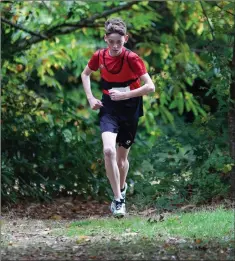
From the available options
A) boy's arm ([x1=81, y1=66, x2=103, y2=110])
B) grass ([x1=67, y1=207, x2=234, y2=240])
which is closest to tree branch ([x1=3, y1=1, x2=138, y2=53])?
boy's arm ([x1=81, y1=66, x2=103, y2=110])

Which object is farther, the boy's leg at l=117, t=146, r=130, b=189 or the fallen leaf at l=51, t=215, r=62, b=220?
the fallen leaf at l=51, t=215, r=62, b=220

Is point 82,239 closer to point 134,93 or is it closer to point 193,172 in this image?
point 134,93

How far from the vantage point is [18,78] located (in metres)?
11.8

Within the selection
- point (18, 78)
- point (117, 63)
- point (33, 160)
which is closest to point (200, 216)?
point (117, 63)

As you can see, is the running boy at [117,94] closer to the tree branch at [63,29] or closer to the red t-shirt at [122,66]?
the red t-shirt at [122,66]

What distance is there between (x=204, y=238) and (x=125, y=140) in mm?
2212

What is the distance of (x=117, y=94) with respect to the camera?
295 inches

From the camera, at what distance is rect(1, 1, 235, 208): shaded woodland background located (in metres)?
9.27

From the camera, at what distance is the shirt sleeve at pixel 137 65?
25.1 ft

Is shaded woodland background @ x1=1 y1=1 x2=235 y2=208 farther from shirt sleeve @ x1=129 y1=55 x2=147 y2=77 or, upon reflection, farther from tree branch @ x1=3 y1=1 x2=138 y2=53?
shirt sleeve @ x1=129 y1=55 x2=147 y2=77

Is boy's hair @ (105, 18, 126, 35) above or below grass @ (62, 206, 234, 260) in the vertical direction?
above

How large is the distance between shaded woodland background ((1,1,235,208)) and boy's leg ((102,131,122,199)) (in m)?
1.22

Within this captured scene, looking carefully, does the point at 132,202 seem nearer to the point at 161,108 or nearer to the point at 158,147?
the point at 158,147

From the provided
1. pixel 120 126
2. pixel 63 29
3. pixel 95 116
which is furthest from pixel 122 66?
pixel 95 116
